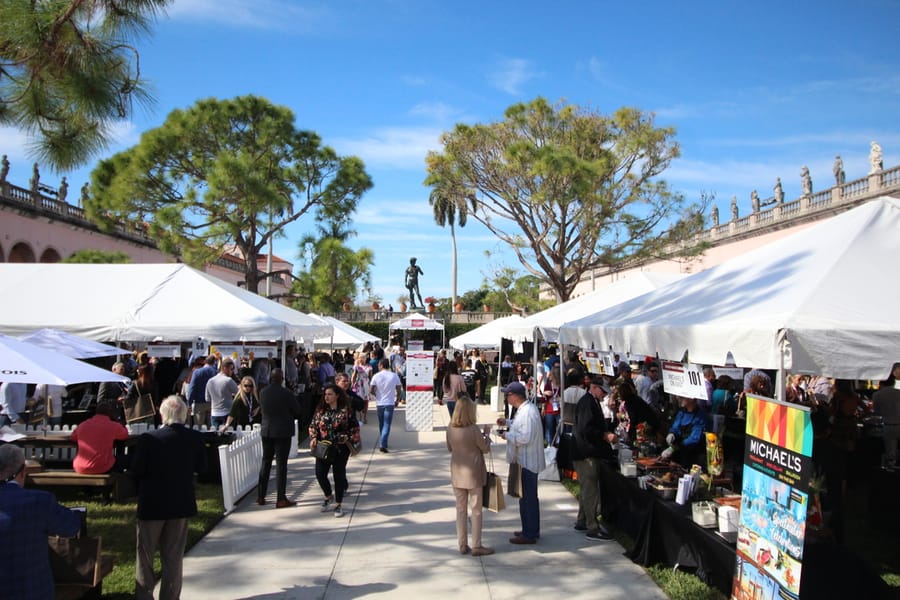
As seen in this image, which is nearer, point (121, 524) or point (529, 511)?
point (529, 511)

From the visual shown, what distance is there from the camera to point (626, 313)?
8.89 metres

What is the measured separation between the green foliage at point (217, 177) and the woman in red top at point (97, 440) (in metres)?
20.2

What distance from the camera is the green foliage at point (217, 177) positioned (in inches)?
1083

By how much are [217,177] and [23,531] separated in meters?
25.1

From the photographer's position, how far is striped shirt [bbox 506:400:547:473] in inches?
257

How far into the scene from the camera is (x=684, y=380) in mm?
6695

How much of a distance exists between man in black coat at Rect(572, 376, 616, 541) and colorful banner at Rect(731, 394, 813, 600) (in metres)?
2.21

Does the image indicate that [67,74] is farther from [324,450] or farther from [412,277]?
[412,277]

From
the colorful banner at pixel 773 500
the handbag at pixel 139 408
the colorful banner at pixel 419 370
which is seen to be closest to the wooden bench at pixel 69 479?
the handbag at pixel 139 408

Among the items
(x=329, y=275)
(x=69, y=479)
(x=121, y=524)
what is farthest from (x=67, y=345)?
(x=329, y=275)

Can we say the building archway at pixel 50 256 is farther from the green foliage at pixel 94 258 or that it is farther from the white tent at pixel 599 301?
the white tent at pixel 599 301

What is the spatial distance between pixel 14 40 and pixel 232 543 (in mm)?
5226

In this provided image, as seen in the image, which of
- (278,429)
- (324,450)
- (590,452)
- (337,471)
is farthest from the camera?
(278,429)

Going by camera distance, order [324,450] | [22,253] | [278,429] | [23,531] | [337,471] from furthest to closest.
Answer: [22,253] → [278,429] → [337,471] → [324,450] → [23,531]
